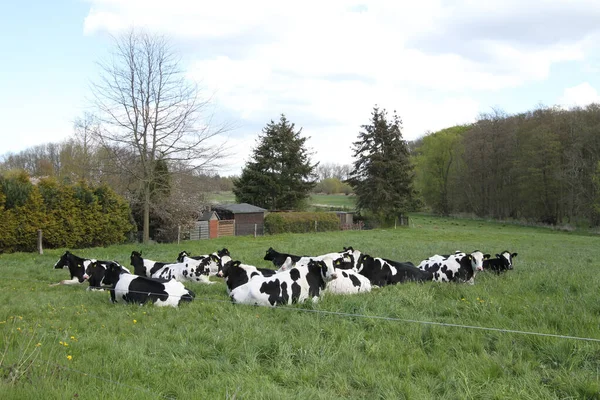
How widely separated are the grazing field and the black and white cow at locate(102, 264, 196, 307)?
0.31m

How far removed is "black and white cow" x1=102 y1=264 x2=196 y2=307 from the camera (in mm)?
8992

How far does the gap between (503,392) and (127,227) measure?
79.3 ft

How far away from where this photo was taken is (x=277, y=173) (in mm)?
56688

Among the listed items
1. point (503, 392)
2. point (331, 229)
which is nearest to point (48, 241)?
point (503, 392)

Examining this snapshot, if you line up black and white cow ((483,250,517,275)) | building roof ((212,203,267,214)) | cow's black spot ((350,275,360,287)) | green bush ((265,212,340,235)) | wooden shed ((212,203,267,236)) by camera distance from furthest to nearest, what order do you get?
building roof ((212,203,267,214)), wooden shed ((212,203,267,236)), green bush ((265,212,340,235)), black and white cow ((483,250,517,275)), cow's black spot ((350,275,360,287))

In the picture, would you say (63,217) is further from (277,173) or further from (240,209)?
(277,173)

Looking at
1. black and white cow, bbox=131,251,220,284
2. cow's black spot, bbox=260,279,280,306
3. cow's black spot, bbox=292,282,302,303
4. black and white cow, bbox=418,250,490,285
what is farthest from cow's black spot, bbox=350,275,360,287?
black and white cow, bbox=131,251,220,284

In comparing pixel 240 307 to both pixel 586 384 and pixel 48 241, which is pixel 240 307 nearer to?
pixel 586 384

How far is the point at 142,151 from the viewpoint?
24906mm

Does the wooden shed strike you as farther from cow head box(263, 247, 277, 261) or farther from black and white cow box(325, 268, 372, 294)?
black and white cow box(325, 268, 372, 294)

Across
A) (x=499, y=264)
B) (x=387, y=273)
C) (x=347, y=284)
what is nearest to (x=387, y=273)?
(x=387, y=273)

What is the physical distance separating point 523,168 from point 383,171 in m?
18.5

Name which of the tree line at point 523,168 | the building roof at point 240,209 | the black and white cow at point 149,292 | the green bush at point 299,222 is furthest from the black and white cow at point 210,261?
the tree line at point 523,168

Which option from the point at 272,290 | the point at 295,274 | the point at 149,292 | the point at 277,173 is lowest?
the point at 149,292
